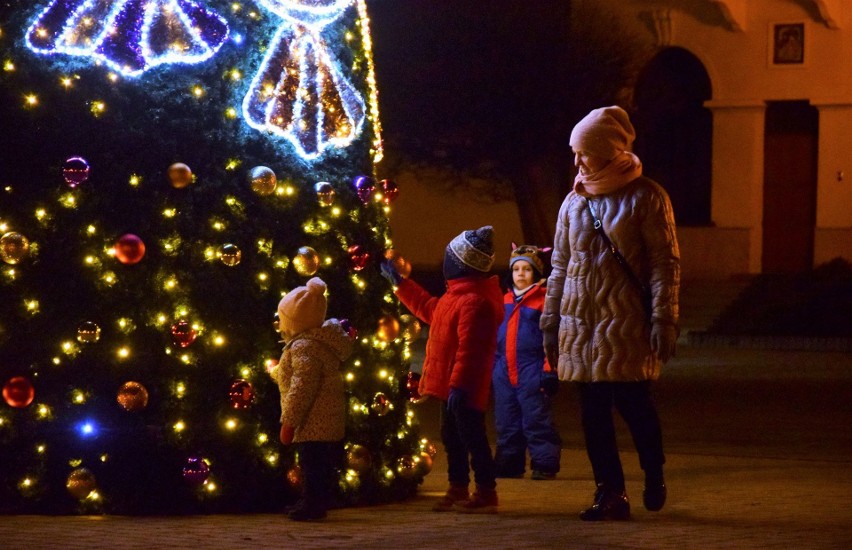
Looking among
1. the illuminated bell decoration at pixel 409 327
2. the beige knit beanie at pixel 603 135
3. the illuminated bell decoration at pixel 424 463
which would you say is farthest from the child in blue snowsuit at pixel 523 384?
the beige knit beanie at pixel 603 135

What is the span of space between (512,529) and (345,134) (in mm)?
2338

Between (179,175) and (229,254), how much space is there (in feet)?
1.49

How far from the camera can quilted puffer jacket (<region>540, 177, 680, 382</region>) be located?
730 cm

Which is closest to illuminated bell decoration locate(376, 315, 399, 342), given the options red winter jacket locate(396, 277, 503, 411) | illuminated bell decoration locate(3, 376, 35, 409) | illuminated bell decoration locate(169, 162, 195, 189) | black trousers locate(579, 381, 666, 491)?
red winter jacket locate(396, 277, 503, 411)

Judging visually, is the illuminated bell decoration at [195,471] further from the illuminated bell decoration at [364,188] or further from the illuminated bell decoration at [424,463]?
the illuminated bell decoration at [364,188]

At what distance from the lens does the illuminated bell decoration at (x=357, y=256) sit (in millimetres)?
8062

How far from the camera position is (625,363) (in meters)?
7.29

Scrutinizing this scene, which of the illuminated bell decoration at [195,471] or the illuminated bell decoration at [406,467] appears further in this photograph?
the illuminated bell decoration at [406,467]

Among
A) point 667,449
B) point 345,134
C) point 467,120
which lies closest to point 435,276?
point 467,120

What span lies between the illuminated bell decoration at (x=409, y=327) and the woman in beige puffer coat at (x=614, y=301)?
43.0 inches

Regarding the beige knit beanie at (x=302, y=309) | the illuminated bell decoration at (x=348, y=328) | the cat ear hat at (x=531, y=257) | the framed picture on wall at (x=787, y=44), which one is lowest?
the illuminated bell decoration at (x=348, y=328)

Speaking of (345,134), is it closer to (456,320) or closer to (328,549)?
(456,320)

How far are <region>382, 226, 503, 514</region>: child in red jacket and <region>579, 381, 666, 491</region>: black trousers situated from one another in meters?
0.67

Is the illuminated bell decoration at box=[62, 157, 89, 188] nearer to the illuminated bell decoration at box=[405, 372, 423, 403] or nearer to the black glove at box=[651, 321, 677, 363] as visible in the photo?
the illuminated bell decoration at box=[405, 372, 423, 403]
